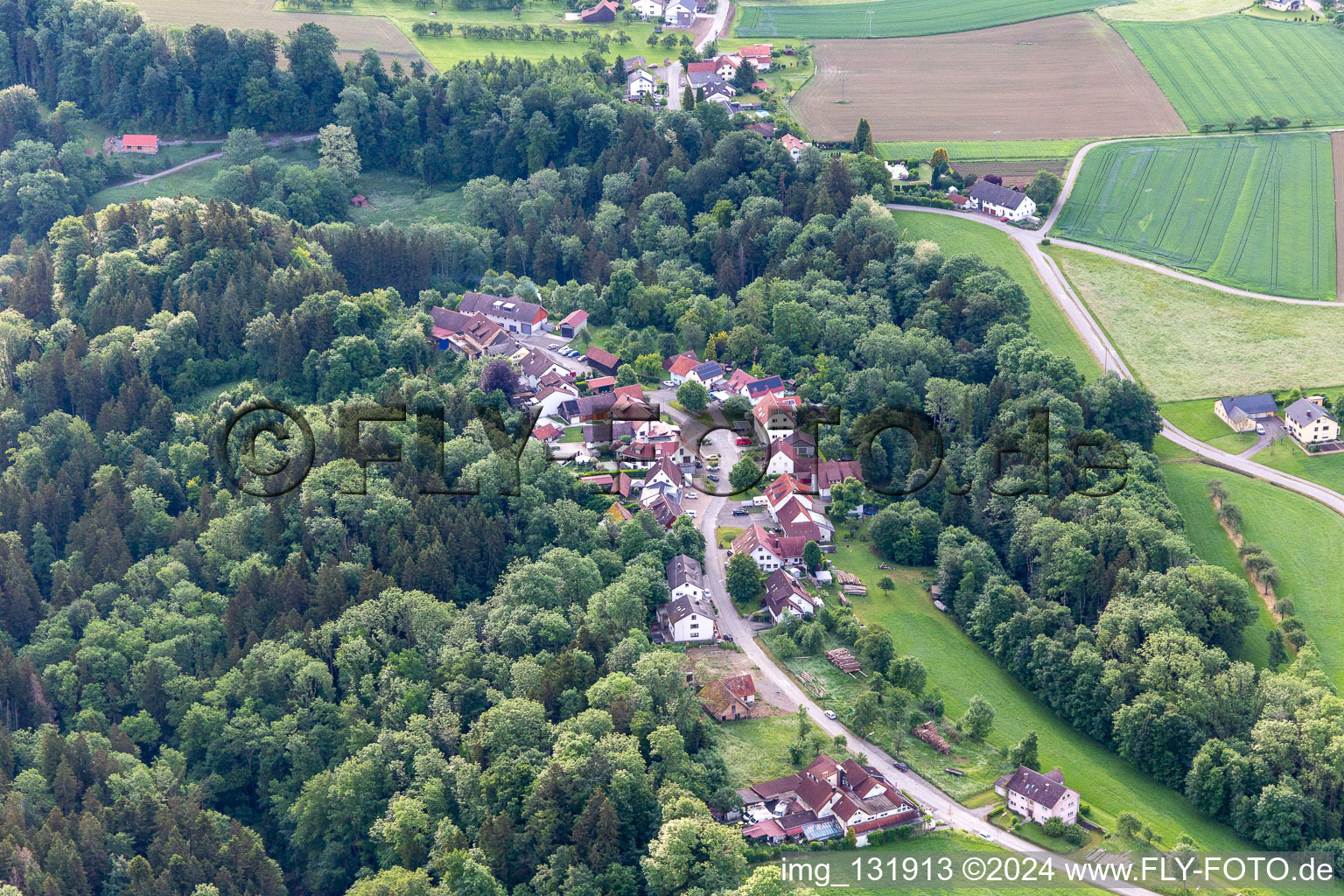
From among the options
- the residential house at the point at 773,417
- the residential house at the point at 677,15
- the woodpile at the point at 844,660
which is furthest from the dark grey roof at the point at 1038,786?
the residential house at the point at 677,15

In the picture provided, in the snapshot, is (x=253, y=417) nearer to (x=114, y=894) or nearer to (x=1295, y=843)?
(x=114, y=894)

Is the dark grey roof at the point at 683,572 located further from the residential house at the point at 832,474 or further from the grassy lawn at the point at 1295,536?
the grassy lawn at the point at 1295,536

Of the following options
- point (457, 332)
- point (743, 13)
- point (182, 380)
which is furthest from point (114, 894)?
point (743, 13)

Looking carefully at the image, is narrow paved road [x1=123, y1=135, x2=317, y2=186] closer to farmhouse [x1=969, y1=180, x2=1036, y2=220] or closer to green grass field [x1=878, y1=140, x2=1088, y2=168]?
green grass field [x1=878, y1=140, x2=1088, y2=168]

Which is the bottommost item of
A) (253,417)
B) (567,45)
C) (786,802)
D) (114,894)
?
(114,894)

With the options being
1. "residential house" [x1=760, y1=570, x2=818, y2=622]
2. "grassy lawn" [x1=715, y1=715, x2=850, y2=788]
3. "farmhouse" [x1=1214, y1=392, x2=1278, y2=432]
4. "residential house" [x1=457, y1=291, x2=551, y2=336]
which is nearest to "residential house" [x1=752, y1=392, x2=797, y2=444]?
"residential house" [x1=760, y1=570, x2=818, y2=622]

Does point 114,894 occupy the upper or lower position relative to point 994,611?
lower
